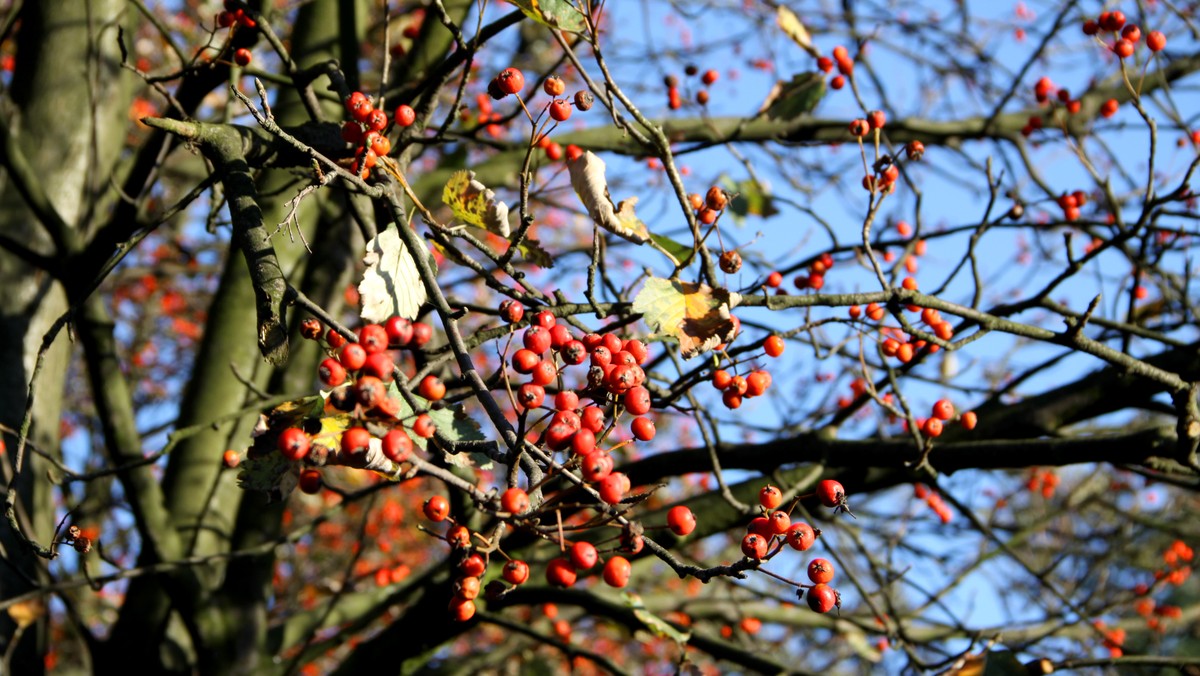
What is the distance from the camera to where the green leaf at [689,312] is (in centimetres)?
176

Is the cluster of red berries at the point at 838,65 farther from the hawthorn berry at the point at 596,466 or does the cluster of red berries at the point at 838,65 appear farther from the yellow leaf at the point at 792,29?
the hawthorn berry at the point at 596,466

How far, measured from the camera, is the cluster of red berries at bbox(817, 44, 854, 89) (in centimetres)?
333

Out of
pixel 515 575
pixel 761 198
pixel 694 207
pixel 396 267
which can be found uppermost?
pixel 761 198

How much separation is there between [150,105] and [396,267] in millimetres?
6794

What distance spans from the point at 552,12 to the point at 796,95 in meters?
1.71

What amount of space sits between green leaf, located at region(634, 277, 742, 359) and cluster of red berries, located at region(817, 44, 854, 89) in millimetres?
1818

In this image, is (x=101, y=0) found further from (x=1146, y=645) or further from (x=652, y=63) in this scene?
(x=1146, y=645)

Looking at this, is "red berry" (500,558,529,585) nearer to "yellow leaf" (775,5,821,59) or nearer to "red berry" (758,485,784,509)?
"red berry" (758,485,784,509)

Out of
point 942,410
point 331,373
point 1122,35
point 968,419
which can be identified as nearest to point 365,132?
point 331,373

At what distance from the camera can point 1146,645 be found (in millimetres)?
5824

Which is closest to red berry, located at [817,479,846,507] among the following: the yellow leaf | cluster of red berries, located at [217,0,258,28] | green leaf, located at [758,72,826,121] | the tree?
the tree

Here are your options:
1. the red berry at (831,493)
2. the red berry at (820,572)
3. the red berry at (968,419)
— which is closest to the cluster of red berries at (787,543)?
the red berry at (820,572)

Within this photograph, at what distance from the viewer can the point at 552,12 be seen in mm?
1788

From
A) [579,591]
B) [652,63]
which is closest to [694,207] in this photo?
[579,591]
